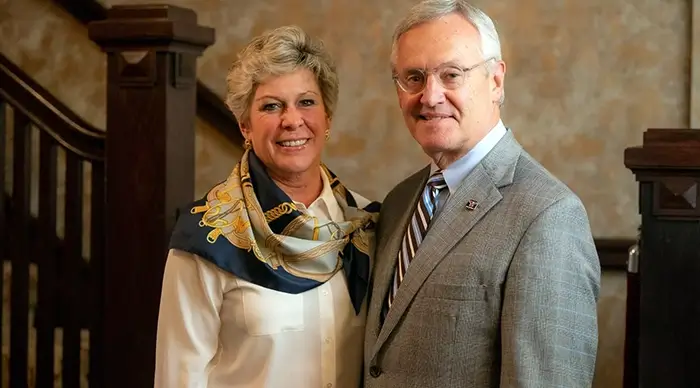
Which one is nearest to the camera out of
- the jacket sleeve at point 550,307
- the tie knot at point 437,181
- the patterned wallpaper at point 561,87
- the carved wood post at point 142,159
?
the jacket sleeve at point 550,307

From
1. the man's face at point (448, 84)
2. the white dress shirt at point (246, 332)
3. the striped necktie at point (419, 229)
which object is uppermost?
the man's face at point (448, 84)

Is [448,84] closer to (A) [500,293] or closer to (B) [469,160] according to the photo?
(B) [469,160]

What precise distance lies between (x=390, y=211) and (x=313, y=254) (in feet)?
0.66

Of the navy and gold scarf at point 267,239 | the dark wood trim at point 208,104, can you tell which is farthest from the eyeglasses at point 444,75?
the dark wood trim at point 208,104

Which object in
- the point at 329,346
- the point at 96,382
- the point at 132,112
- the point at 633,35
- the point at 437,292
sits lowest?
the point at 96,382

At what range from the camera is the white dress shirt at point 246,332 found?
2129mm

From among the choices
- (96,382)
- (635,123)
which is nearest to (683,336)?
(635,123)

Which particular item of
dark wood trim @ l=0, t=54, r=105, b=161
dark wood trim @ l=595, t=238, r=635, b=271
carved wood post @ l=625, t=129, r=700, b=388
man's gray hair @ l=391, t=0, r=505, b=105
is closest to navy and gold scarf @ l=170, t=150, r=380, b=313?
man's gray hair @ l=391, t=0, r=505, b=105

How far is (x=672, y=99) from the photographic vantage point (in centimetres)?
351

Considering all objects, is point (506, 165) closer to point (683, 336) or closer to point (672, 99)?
point (683, 336)

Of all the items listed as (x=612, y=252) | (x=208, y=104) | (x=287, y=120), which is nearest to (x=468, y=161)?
(x=287, y=120)

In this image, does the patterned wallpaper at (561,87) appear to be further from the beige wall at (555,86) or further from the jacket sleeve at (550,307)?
the jacket sleeve at (550,307)

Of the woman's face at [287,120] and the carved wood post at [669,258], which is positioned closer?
the woman's face at [287,120]

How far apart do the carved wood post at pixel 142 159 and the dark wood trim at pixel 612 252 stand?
61.6 inches
